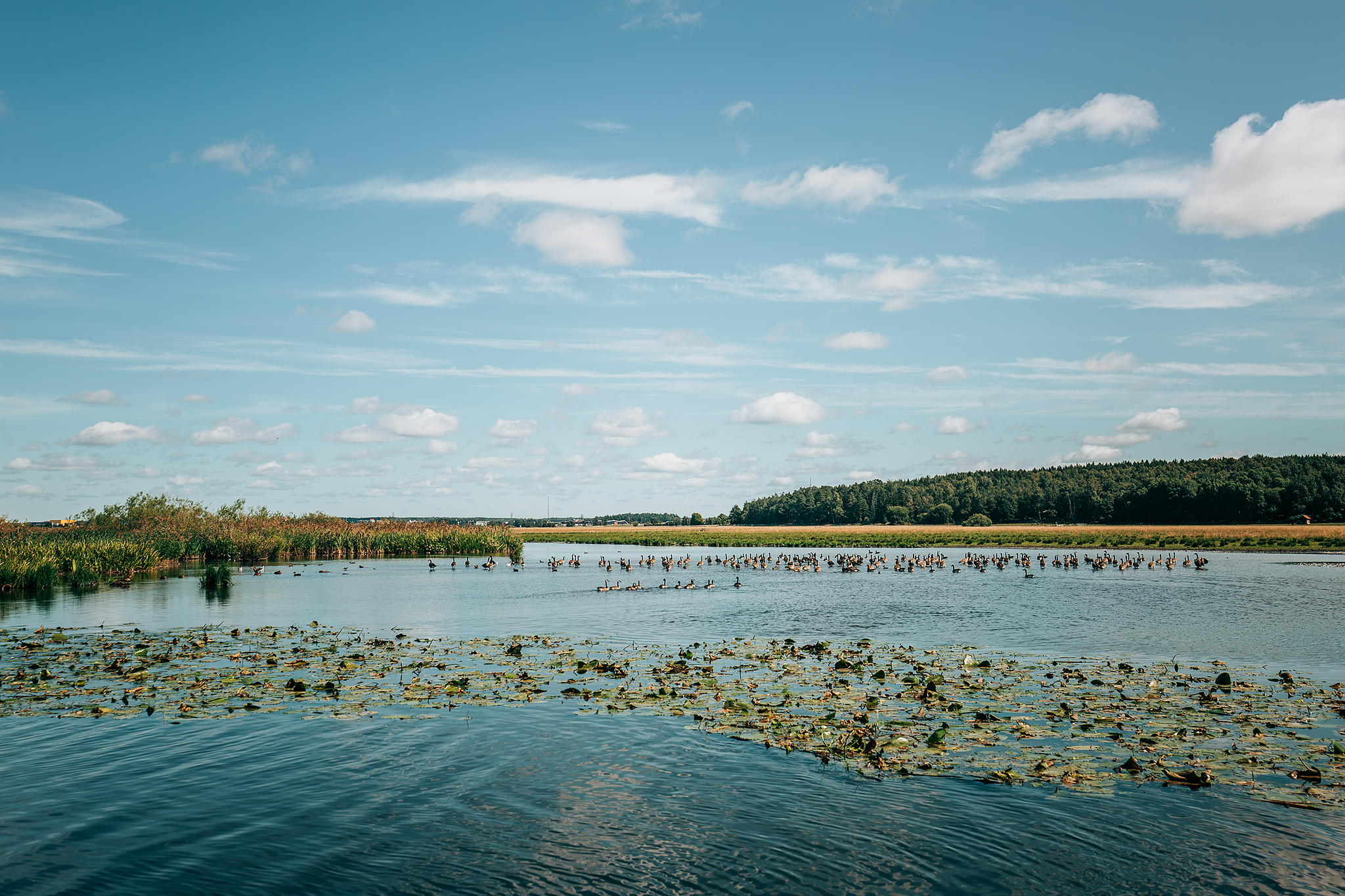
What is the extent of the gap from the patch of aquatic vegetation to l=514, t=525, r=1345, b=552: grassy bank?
8936cm

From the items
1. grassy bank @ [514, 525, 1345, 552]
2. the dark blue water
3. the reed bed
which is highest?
the reed bed

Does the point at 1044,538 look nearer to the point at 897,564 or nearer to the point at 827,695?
the point at 897,564

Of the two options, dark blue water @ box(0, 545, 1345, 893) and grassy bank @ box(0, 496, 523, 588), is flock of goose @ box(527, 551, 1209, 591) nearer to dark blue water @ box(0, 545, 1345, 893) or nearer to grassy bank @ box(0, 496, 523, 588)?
grassy bank @ box(0, 496, 523, 588)

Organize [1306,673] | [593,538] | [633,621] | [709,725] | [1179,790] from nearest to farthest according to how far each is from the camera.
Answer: [1179,790] → [709,725] → [1306,673] → [633,621] → [593,538]

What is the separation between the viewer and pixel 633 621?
33.9m

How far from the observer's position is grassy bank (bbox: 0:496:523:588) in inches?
2103

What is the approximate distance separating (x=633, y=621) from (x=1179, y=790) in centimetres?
2398

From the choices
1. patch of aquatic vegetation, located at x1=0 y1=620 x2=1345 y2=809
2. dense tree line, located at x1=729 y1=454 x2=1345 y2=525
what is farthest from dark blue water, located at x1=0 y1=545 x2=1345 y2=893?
dense tree line, located at x1=729 y1=454 x2=1345 y2=525

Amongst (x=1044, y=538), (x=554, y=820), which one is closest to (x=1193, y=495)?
(x=1044, y=538)

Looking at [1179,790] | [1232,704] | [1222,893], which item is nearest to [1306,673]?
[1232,704]

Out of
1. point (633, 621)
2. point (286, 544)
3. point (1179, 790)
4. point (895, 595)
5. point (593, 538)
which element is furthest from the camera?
point (593, 538)

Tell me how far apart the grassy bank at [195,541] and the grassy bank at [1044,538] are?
73.2 feet

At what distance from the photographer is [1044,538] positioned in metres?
124

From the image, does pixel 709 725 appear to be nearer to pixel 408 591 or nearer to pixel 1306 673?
pixel 1306 673
